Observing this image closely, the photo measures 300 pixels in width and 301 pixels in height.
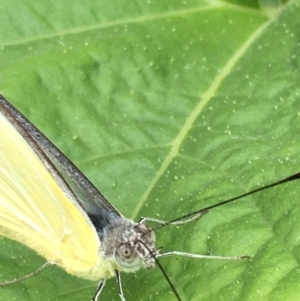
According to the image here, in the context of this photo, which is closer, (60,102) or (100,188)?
(100,188)

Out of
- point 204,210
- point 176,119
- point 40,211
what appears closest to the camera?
point 204,210

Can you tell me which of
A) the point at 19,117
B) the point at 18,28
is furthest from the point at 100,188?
the point at 18,28

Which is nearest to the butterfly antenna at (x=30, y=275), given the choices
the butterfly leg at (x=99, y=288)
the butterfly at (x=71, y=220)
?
the butterfly at (x=71, y=220)

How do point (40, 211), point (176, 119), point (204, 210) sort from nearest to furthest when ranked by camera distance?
point (204, 210), point (40, 211), point (176, 119)

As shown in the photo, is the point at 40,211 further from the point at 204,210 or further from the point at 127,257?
the point at 204,210

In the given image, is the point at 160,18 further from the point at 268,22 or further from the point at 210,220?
the point at 210,220

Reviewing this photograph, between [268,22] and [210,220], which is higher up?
[268,22]

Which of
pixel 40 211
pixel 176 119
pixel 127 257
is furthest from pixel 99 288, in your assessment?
pixel 176 119
